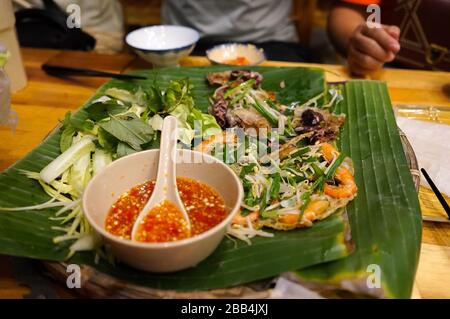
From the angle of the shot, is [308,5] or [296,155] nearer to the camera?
[296,155]

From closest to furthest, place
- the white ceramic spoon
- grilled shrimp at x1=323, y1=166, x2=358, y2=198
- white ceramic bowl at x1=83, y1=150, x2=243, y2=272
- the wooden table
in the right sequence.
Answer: white ceramic bowl at x1=83, y1=150, x2=243, y2=272, the white ceramic spoon, grilled shrimp at x1=323, y1=166, x2=358, y2=198, the wooden table

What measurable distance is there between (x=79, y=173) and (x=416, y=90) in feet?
8.36

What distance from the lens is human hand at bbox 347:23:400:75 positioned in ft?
10.2

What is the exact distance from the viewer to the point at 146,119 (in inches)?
97.0

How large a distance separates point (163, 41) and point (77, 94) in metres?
0.89

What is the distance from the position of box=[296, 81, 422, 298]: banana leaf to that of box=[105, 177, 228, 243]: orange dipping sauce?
0.44 m

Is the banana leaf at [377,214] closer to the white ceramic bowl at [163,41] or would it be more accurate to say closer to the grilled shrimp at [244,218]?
the grilled shrimp at [244,218]

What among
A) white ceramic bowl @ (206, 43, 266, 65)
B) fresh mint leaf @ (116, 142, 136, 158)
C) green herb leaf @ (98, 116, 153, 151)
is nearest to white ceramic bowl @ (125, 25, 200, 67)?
white ceramic bowl @ (206, 43, 266, 65)

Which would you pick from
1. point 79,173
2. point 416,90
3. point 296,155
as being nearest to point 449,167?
point 296,155

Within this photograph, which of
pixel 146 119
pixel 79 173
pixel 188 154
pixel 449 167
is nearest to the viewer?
pixel 188 154

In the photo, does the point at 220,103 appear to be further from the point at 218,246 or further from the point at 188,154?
the point at 218,246

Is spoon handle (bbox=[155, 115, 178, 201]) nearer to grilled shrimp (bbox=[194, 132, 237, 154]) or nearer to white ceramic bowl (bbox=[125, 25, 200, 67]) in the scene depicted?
grilled shrimp (bbox=[194, 132, 237, 154])

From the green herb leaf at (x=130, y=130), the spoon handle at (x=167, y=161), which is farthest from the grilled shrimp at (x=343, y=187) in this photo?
the green herb leaf at (x=130, y=130)

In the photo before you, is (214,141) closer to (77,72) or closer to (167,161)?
(167,161)
